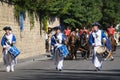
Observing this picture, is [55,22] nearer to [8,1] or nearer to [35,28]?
[35,28]

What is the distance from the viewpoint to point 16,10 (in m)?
31.7

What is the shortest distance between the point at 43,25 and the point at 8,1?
8.81 m

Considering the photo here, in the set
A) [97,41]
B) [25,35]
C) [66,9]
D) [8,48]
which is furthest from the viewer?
[66,9]

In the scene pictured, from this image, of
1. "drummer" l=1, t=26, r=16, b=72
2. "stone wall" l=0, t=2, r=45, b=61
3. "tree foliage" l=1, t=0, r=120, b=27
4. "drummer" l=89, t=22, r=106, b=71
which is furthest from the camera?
"tree foliage" l=1, t=0, r=120, b=27

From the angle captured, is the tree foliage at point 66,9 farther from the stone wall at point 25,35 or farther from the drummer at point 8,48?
the drummer at point 8,48

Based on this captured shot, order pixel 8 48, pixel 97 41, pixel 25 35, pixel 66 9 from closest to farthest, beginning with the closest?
pixel 97 41 < pixel 8 48 < pixel 25 35 < pixel 66 9

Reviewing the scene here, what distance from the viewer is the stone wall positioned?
29.8 metres

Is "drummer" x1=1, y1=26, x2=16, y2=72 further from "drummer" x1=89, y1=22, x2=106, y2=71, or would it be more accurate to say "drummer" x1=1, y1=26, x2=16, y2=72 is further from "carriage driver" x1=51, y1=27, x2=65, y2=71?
"drummer" x1=89, y1=22, x2=106, y2=71

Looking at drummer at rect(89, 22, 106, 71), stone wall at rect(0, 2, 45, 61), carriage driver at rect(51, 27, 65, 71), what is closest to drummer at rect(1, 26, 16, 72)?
carriage driver at rect(51, 27, 65, 71)

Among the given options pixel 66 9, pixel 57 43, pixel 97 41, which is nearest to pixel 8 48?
pixel 57 43

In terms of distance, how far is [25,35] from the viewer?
3394cm

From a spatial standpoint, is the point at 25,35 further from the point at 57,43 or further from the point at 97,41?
the point at 97,41

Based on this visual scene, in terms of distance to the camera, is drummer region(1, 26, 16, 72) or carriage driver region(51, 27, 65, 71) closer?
carriage driver region(51, 27, 65, 71)

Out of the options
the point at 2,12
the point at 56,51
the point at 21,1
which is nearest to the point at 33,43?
the point at 21,1
